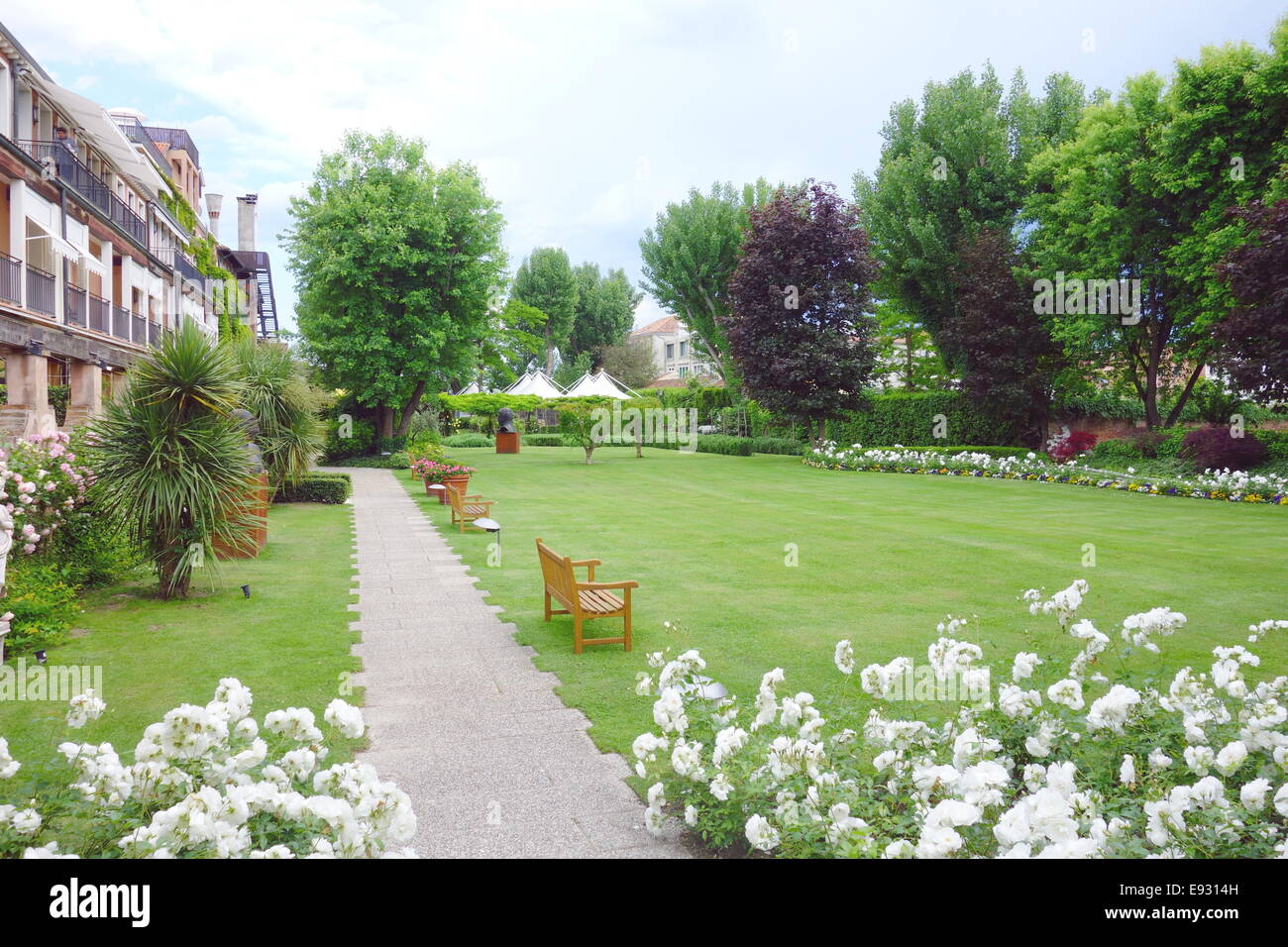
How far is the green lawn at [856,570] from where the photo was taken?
6695mm

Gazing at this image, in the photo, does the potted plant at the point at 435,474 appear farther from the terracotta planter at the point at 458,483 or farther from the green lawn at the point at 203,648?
the green lawn at the point at 203,648

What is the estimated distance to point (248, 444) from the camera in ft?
30.7

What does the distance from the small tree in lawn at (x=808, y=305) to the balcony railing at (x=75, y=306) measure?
2121 centimetres

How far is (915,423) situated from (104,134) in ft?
96.9

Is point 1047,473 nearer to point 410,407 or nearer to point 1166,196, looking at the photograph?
point 1166,196

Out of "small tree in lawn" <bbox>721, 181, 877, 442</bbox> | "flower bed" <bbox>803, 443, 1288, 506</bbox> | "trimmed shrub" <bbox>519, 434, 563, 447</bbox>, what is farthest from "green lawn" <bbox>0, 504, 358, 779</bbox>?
"trimmed shrub" <bbox>519, 434, 563, 447</bbox>

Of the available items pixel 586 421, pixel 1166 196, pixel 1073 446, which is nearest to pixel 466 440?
pixel 586 421

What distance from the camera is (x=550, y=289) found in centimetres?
6662

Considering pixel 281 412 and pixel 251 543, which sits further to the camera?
pixel 281 412

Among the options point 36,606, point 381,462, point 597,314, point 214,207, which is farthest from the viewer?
point 597,314

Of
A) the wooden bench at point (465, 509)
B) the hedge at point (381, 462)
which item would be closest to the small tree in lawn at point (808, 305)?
the hedge at point (381, 462)

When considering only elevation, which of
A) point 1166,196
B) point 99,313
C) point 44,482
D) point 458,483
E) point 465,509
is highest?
point 1166,196

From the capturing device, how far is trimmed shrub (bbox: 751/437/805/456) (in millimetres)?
34125

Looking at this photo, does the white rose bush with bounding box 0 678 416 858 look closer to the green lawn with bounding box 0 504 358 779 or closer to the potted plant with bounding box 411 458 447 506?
the green lawn with bounding box 0 504 358 779
